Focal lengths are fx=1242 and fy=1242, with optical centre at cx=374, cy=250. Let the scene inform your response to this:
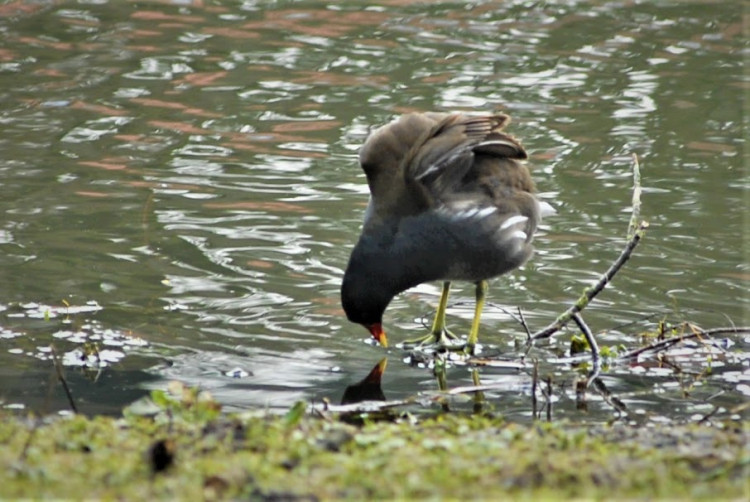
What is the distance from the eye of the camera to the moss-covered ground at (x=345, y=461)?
12.9 ft

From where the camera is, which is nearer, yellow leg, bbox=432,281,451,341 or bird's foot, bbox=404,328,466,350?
bird's foot, bbox=404,328,466,350

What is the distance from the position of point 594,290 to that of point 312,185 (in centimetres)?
352

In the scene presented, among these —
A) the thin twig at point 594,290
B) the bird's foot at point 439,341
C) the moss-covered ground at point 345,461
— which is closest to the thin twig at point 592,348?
the thin twig at point 594,290

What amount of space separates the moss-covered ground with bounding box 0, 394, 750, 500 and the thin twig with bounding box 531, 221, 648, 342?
60.4 inches

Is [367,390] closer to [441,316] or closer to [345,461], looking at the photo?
[441,316]

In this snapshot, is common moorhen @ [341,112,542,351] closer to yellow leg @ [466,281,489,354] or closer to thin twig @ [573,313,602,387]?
yellow leg @ [466,281,489,354]

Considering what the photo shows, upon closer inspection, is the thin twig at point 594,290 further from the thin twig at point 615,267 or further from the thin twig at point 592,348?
the thin twig at point 592,348

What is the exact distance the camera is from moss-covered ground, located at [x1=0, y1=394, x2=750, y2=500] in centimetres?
392

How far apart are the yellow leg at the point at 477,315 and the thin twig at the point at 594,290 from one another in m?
0.35

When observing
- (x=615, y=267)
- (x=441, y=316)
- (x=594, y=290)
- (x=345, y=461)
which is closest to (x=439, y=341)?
(x=441, y=316)

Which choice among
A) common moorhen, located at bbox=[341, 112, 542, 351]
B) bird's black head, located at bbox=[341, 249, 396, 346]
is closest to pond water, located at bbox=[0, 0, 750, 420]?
bird's black head, located at bbox=[341, 249, 396, 346]

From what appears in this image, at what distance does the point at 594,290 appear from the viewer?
6.48 meters

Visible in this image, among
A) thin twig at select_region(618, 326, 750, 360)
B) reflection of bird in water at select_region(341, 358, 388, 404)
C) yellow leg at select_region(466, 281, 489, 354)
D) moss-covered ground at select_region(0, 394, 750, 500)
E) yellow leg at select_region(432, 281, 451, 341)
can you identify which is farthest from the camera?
yellow leg at select_region(432, 281, 451, 341)

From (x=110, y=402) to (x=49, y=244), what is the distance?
2485mm
